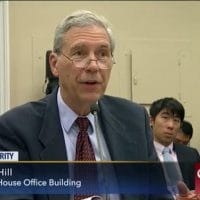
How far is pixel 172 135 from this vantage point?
65.4 inches

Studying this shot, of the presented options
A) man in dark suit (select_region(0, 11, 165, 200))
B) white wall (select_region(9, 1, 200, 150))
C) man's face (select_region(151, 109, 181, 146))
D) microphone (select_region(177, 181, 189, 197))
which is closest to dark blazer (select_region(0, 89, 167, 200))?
man in dark suit (select_region(0, 11, 165, 200))

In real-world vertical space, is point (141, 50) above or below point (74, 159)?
above

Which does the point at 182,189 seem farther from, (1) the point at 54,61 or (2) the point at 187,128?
(1) the point at 54,61

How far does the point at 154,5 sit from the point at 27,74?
1.04 metres

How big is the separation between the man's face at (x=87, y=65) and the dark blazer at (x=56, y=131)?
9 cm

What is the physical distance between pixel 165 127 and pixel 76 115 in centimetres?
46

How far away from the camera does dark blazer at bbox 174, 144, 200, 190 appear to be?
1124 mm

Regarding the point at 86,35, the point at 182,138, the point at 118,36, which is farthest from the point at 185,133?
the point at 118,36

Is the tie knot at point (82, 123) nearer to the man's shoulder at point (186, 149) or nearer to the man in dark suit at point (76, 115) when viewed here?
A: the man in dark suit at point (76, 115)

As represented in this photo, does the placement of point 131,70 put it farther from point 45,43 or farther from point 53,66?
point 53,66

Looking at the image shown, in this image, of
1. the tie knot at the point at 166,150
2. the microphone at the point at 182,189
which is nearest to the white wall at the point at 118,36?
the tie knot at the point at 166,150

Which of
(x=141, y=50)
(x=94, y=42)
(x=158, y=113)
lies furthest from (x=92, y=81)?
(x=141, y=50)

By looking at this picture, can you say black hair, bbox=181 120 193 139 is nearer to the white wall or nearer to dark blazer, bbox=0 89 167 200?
dark blazer, bbox=0 89 167 200

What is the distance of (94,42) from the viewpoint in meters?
1.22
